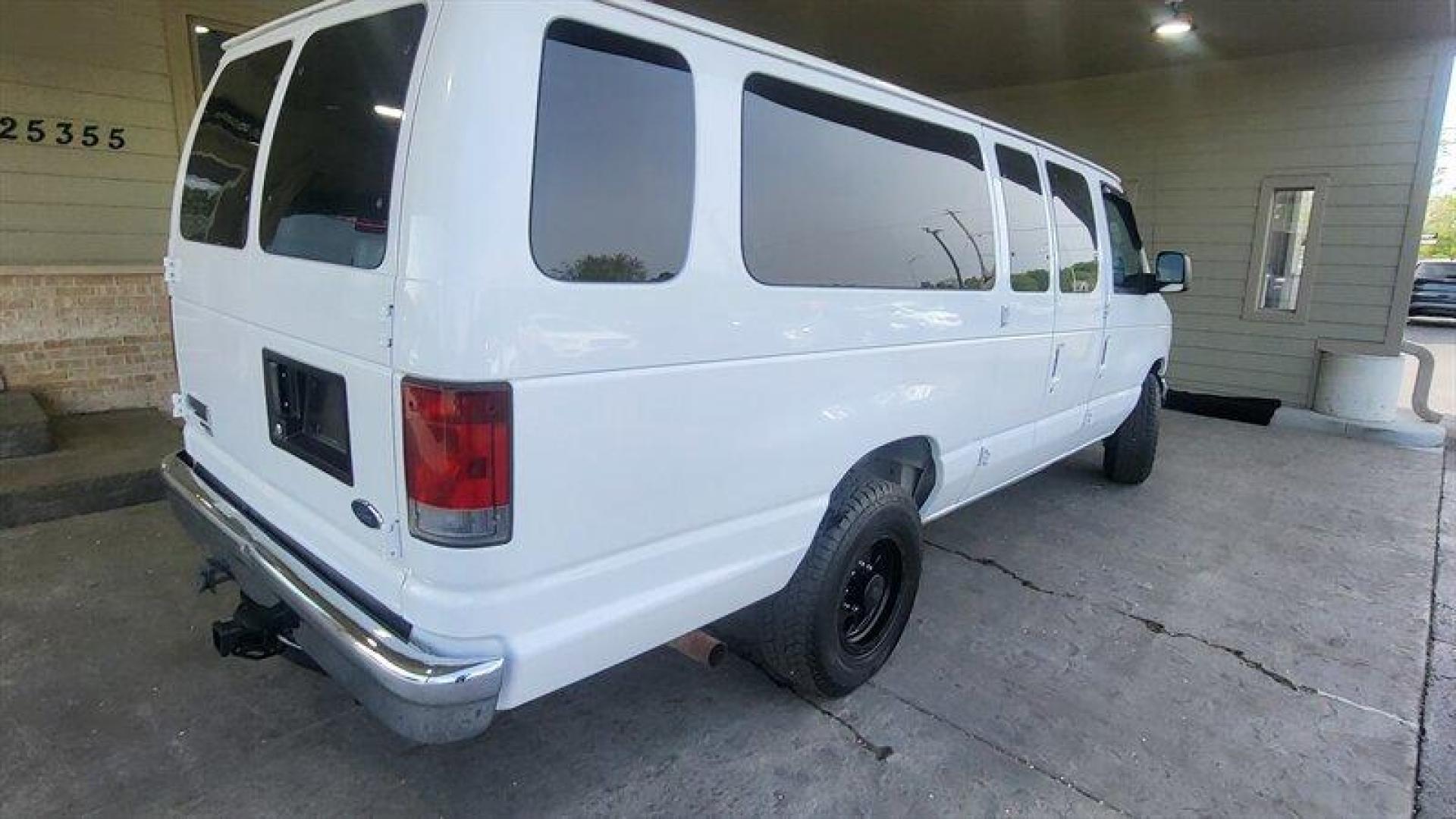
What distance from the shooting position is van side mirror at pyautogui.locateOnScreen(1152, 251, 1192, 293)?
4.88m

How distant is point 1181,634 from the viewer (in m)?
3.54

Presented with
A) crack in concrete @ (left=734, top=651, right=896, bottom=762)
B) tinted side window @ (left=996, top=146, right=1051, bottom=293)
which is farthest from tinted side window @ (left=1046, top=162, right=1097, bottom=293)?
crack in concrete @ (left=734, top=651, right=896, bottom=762)

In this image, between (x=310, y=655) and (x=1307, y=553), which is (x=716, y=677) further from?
(x=1307, y=553)

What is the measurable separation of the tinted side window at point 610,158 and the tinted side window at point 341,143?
1.07ft

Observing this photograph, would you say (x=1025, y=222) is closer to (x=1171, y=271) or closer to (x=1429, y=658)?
(x=1171, y=271)

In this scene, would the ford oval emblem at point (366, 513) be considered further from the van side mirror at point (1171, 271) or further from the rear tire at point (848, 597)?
the van side mirror at point (1171, 271)

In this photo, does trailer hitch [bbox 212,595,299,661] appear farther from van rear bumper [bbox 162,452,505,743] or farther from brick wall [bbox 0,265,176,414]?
brick wall [bbox 0,265,176,414]

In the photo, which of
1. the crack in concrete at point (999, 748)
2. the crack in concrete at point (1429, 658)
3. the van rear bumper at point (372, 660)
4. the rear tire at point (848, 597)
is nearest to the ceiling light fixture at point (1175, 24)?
the crack in concrete at point (1429, 658)

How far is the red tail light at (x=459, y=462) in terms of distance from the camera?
1.65 meters

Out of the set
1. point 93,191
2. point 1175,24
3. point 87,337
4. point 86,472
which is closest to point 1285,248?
point 1175,24

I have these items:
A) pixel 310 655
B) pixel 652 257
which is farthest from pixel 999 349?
pixel 310 655

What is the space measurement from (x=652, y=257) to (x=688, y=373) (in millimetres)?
300

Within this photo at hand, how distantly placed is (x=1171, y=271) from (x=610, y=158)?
4328 millimetres

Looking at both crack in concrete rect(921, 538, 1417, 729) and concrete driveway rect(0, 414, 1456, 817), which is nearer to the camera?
concrete driveway rect(0, 414, 1456, 817)
